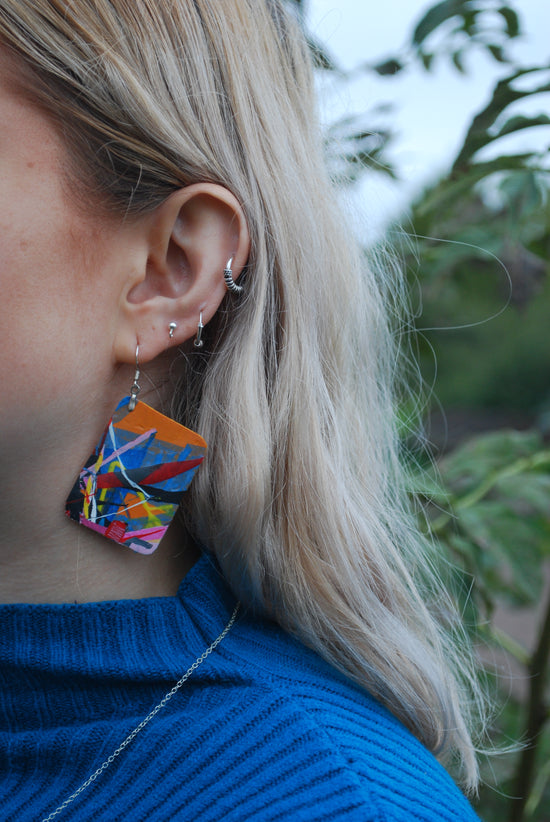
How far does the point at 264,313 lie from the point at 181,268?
140mm

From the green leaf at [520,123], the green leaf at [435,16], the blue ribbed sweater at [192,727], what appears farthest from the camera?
the green leaf at [435,16]

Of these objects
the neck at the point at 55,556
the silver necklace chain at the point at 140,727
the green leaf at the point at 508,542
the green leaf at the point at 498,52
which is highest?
the green leaf at the point at 498,52

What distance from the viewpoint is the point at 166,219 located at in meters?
1.06

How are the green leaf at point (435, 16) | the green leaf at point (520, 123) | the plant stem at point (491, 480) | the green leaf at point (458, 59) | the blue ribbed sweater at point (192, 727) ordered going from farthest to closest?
1. the green leaf at point (458, 59)
2. the plant stem at point (491, 480)
3. the green leaf at point (435, 16)
4. the green leaf at point (520, 123)
5. the blue ribbed sweater at point (192, 727)

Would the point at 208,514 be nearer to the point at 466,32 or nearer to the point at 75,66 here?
the point at 75,66

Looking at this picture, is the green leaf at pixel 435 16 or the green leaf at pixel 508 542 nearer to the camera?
the green leaf at pixel 435 16

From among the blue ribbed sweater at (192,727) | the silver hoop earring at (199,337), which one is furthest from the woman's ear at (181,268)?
the blue ribbed sweater at (192,727)

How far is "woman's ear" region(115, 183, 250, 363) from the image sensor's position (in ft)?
3.47

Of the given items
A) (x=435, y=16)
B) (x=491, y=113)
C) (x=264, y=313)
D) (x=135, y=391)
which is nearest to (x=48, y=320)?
(x=135, y=391)

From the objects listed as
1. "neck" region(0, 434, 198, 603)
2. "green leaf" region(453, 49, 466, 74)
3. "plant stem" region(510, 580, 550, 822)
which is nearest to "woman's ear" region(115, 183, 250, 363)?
"neck" region(0, 434, 198, 603)

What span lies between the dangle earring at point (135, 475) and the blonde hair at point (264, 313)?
2.9 inches

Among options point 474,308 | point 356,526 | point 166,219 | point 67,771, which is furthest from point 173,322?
point 474,308

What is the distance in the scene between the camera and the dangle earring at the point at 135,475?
3.46ft

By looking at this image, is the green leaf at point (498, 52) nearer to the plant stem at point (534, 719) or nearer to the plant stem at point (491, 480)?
the plant stem at point (491, 480)
